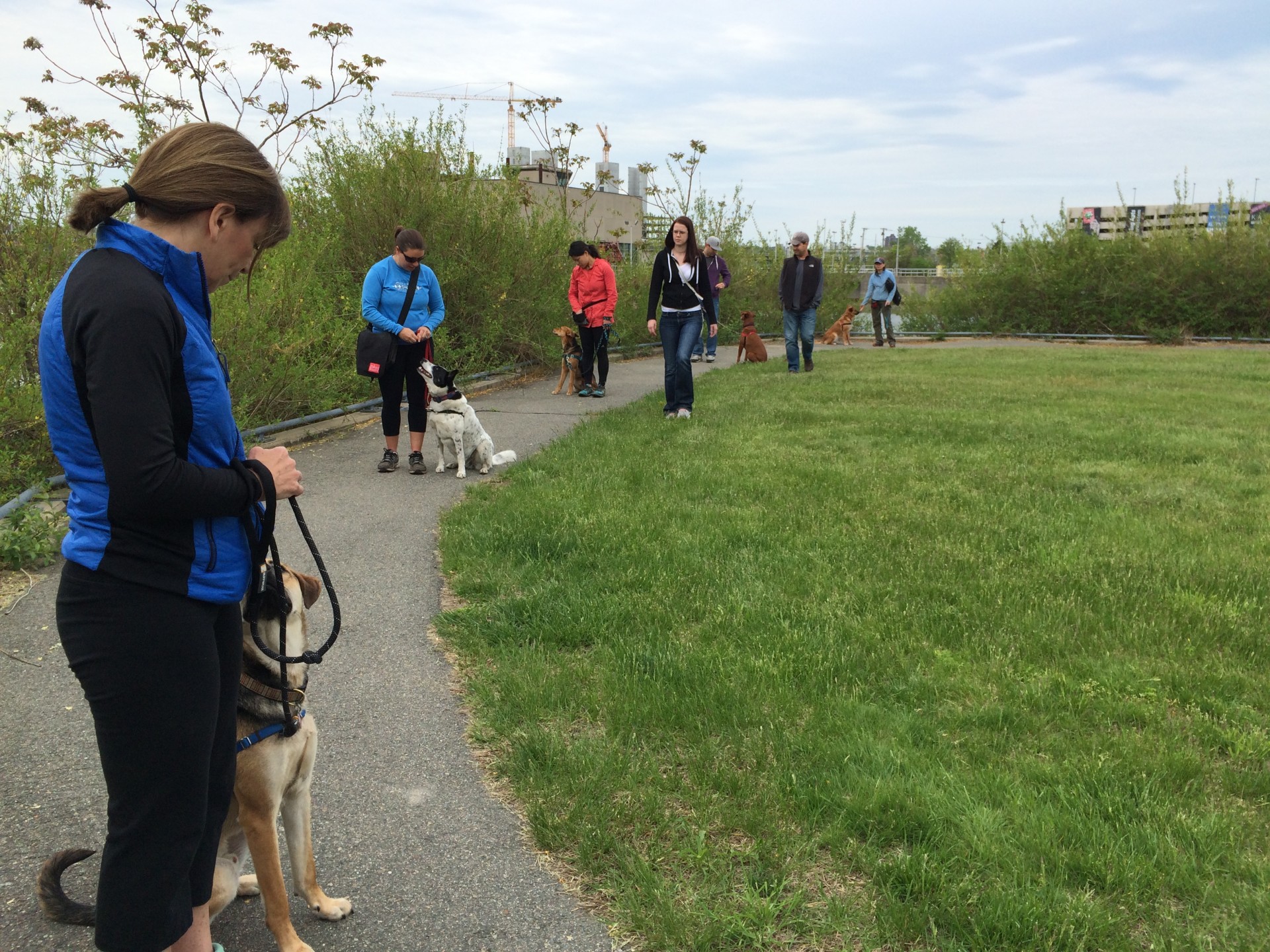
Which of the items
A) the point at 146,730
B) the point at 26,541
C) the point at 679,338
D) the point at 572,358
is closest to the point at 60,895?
the point at 146,730

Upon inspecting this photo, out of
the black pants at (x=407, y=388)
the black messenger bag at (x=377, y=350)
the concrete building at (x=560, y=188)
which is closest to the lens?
the black messenger bag at (x=377, y=350)

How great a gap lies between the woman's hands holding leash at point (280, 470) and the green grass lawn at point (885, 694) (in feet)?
5.10

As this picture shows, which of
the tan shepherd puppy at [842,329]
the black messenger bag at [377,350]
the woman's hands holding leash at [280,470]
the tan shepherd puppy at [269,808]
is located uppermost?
the tan shepherd puppy at [842,329]

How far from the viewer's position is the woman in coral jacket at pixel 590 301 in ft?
43.2

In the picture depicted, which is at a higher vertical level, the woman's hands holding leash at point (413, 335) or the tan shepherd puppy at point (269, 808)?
the woman's hands holding leash at point (413, 335)

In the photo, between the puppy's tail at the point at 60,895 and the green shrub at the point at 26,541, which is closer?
the puppy's tail at the point at 60,895

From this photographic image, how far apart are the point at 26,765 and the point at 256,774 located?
1.82m

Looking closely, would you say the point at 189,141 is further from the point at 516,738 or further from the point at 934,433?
the point at 934,433

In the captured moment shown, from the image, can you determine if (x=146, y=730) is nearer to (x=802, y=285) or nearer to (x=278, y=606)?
(x=278, y=606)

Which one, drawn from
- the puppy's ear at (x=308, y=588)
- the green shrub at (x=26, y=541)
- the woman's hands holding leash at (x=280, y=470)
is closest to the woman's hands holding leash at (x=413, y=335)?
the green shrub at (x=26, y=541)

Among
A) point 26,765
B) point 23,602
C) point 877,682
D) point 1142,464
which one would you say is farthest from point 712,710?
point 1142,464

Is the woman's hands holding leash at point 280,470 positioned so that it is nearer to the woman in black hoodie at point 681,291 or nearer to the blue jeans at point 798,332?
the woman in black hoodie at point 681,291

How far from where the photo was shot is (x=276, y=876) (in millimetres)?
2424

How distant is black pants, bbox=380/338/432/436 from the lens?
828cm
